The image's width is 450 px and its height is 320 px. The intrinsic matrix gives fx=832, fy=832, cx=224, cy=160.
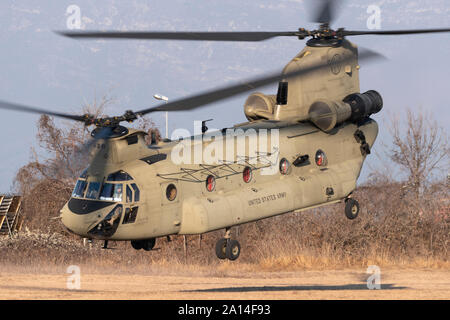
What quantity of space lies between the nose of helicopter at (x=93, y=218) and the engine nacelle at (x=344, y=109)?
7.61 metres

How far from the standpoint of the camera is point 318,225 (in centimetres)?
4162

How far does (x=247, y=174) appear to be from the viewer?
22.8m

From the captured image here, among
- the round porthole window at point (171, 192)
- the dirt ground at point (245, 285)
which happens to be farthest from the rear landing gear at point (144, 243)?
the dirt ground at point (245, 285)

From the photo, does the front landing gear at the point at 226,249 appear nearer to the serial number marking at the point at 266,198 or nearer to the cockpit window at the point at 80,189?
the serial number marking at the point at 266,198

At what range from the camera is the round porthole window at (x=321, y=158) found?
24.9 m

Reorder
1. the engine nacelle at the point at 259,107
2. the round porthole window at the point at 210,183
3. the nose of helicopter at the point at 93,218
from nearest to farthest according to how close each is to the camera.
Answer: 1. the nose of helicopter at the point at 93,218
2. the round porthole window at the point at 210,183
3. the engine nacelle at the point at 259,107

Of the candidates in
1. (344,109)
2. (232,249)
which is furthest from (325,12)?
(232,249)

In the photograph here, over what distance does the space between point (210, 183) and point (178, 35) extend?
3.94m

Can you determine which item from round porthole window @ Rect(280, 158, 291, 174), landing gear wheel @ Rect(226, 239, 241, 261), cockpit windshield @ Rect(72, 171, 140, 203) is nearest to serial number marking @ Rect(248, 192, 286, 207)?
round porthole window @ Rect(280, 158, 291, 174)

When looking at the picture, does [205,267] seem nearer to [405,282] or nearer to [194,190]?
[405,282]

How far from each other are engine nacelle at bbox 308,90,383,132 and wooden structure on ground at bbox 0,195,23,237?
2229cm

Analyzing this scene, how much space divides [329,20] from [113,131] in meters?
9.24

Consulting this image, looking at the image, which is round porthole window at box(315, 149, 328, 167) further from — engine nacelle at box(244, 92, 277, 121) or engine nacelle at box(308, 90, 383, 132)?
engine nacelle at box(244, 92, 277, 121)

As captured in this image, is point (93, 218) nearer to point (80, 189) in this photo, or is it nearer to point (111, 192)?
point (111, 192)
